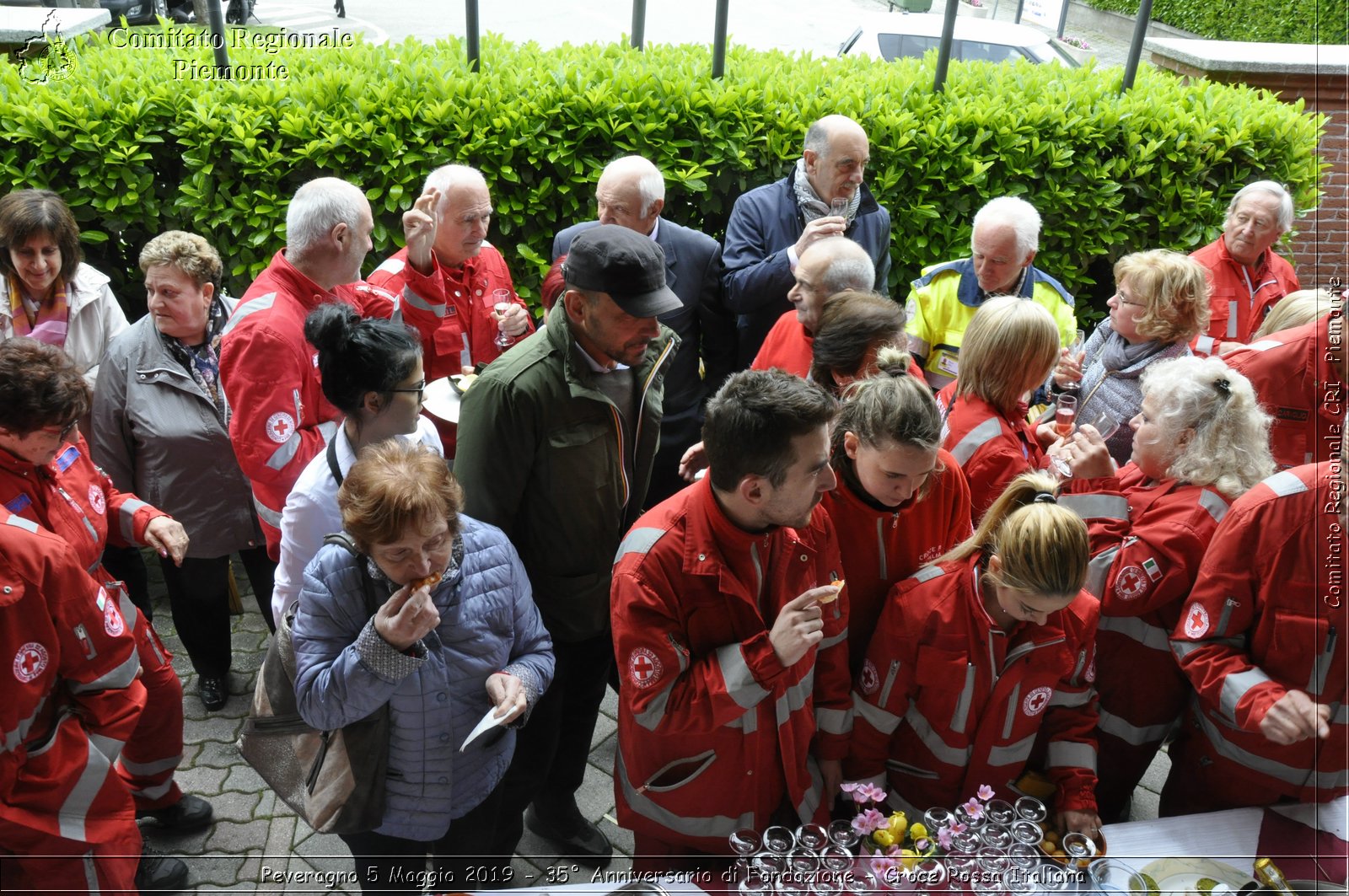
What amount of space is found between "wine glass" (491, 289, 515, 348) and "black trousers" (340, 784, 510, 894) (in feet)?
6.38

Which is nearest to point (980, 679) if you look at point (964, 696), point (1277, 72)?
point (964, 696)

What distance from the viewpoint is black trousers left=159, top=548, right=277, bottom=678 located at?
4562 millimetres

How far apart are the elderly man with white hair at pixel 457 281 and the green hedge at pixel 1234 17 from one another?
648cm

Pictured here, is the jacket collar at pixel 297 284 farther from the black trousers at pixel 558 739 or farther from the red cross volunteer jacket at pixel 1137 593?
the red cross volunteer jacket at pixel 1137 593

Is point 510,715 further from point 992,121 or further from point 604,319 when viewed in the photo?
point 992,121

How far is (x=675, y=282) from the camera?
16.4 feet

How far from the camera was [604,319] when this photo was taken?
325cm

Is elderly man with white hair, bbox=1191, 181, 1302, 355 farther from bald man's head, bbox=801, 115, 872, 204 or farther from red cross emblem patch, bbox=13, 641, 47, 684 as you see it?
red cross emblem patch, bbox=13, 641, 47, 684

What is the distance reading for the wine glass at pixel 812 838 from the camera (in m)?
2.59

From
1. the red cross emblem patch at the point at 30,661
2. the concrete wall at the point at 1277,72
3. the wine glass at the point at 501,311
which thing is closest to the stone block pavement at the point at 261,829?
the red cross emblem patch at the point at 30,661

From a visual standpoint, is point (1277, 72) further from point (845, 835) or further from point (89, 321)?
point (89, 321)

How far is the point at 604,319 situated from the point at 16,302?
9.39 feet

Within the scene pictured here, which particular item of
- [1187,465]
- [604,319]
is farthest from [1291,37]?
[604,319]

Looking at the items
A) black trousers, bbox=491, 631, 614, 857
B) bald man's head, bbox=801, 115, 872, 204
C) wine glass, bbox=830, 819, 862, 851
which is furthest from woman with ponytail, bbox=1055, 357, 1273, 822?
bald man's head, bbox=801, 115, 872, 204
